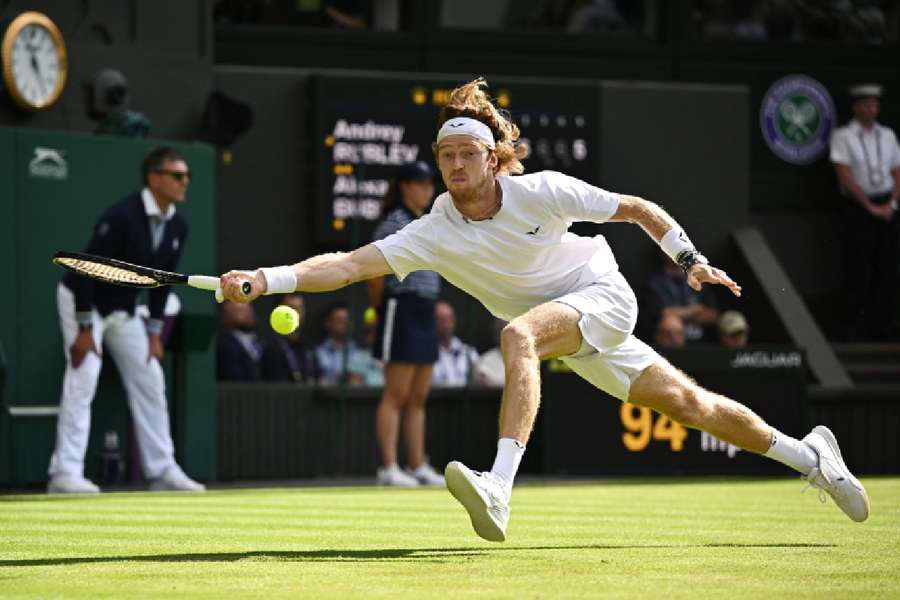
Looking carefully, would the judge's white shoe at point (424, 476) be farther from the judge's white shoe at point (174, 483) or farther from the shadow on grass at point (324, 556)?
the shadow on grass at point (324, 556)

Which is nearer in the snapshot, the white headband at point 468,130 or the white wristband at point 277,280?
the white wristband at point 277,280

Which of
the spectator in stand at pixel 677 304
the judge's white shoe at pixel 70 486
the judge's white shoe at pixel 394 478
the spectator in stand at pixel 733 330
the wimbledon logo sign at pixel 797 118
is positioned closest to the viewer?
the judge's white shoe at pixel 70 486

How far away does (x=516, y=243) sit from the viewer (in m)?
8.00

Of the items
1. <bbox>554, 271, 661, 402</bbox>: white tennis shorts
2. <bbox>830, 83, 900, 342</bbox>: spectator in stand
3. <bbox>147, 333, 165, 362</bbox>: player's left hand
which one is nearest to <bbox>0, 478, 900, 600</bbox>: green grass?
<bbox>554, 271, 661, 402</bbox>: white tennis shorts

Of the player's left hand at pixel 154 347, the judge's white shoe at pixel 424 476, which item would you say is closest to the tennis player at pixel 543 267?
the player's left hand at pixel 154 347

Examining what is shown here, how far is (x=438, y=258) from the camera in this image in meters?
8.01

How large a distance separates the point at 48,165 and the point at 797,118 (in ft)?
28.5

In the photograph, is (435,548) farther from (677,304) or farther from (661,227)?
(677,304)

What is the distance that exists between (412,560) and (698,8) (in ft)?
44.6

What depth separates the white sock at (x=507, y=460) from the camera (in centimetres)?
712

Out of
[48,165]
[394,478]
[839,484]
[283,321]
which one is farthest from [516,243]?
[48,165]

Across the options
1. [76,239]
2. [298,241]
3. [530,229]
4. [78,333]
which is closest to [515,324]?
[530,229]

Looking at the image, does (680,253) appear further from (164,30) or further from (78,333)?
(164,30)

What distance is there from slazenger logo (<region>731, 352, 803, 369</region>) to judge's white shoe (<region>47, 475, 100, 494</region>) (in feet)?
18.8
